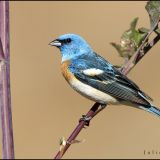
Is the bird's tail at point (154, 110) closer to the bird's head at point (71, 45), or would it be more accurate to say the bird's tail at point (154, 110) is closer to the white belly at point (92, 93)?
the white belly at point (92, 93)

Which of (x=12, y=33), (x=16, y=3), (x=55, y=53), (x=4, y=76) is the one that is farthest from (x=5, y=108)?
(x=16, y=3)

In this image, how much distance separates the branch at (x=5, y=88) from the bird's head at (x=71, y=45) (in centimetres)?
238

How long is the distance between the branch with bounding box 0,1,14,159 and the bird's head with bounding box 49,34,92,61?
2382mm

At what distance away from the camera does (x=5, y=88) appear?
121 centimetres

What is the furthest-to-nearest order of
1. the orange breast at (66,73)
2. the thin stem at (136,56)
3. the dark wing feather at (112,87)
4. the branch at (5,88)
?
the orange breast at (66,73)
the dark wing feather at (112,87)
the thin stem at (136,56)
the branch at (5,88)

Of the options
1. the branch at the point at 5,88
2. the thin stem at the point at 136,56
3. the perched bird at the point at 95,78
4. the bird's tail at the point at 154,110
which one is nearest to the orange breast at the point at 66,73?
the perched bird at the point at 95,78

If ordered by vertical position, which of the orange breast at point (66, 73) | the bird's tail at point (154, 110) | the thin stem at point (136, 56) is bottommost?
the orange breast at point (66, 73)

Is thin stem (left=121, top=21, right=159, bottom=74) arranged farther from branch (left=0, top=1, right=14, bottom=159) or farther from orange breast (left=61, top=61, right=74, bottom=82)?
orange breast (left=61, top=61, right=74, bottom=82)

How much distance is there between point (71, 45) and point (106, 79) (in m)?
0.53

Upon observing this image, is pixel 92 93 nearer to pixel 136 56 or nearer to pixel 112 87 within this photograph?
pixel 112 87

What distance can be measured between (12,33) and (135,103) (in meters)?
10.4

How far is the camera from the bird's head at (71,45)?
143 inches

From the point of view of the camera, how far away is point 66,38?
362 cm

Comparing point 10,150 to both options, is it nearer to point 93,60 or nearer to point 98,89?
point 98,89
